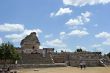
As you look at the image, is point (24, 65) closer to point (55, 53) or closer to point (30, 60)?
point (30, 60)

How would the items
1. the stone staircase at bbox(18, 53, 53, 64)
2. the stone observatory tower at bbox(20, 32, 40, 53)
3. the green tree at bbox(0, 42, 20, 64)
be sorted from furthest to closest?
1. the stone observatory tower at bbox(20, 32, 40, 53)
2. the stone staircase at bbox(18, 53, 53, 64)
3. the green tree at bbox(0, 42, 20, 64)

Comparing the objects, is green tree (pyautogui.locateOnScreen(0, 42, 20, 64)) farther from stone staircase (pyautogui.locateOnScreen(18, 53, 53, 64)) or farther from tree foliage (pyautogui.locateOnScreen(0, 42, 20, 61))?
stone staircase (pyautogui.locateOnScreen(18, 53, 53, 64))

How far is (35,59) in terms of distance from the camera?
82.4 metres

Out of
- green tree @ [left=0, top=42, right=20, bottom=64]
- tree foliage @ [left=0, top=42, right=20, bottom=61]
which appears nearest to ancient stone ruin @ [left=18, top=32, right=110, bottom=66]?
green tree @ [left=0, top=42, right=20, bottom=64]

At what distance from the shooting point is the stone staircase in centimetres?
8065

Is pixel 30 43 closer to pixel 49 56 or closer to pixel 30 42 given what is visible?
pixel 30 42

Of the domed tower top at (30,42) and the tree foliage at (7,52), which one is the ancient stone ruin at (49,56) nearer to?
the domed tower top at (30,42)

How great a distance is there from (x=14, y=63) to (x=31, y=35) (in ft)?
90.7

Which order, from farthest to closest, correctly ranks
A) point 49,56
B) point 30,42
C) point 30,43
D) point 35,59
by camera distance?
point 30,42, point 30,43, point 49,56, point 35,59

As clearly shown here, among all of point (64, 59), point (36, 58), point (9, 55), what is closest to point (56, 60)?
point (64, 59)

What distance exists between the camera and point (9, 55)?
71.7m

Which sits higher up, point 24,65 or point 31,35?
point 31,35

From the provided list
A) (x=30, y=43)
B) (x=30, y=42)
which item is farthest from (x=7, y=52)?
(x=30, y=42)

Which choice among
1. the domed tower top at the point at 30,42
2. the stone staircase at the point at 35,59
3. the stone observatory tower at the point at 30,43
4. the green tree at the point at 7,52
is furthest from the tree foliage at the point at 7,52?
Answer: the domed tower top at the point at 30,42
